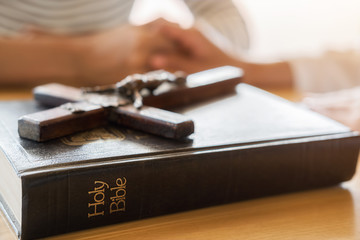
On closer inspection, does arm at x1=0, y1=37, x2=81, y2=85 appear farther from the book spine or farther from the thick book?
the book spine

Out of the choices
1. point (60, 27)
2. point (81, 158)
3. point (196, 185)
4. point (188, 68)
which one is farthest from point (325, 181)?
point (60, 27)

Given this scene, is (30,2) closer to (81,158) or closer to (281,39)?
(281,39)

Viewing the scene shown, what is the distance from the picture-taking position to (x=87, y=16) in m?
1.53

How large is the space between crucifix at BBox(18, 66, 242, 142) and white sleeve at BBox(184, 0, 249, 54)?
2.89 ft

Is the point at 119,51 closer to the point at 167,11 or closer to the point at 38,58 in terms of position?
the point at 38,58

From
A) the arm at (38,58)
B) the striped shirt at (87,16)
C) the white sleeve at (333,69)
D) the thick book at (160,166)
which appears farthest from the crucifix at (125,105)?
the striped shirt at (87,16)

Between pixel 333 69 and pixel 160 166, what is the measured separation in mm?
1069

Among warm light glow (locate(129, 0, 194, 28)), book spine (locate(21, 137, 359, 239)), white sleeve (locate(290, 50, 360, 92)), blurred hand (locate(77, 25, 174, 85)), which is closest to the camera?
book spine (locate(21, 137, 359, 239))

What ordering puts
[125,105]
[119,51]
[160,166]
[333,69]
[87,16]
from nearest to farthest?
[160,166] < [125,105] < [119,51] < [333,69] < [87,16]

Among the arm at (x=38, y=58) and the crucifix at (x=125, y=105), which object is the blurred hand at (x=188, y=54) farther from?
the crucifix at (x=125, y=105)

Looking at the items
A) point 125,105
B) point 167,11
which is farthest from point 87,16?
point 125,105

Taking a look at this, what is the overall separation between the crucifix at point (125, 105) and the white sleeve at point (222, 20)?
0.88 m

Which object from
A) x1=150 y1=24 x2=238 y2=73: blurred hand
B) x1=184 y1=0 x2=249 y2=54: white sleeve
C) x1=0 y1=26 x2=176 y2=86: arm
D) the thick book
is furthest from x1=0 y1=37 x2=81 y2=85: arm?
x1=184 y1=0 x2=249 y2=54: white sleeve

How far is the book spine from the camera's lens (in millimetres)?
442
